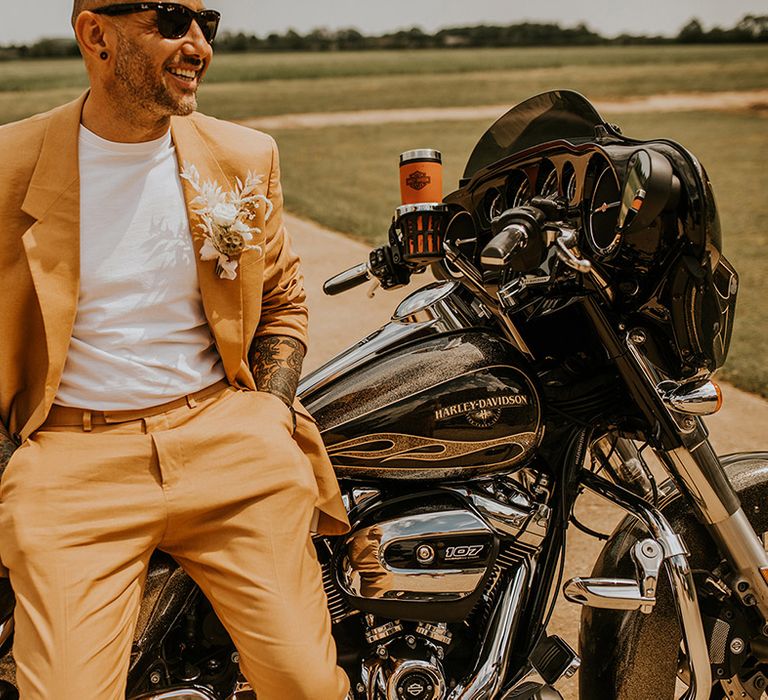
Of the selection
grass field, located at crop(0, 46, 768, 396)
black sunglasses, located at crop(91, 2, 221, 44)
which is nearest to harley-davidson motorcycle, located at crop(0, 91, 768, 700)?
black sunglasses, located at crop(91, 2, 221, 44)

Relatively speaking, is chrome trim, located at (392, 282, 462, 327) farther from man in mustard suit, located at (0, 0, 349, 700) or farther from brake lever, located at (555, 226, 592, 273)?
brake lever, located at (555, 226, 592, 273)

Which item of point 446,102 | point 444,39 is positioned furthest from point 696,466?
point 444,39

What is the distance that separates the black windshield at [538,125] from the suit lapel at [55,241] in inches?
39.6

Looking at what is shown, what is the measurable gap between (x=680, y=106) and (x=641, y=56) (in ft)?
78.2

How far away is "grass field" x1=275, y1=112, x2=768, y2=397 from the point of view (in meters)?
7.38

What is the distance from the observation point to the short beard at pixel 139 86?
6.94 ft

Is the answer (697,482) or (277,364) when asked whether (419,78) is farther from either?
(697,482)

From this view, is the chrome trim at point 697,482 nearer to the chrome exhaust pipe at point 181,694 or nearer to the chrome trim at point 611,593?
the chrome trim at point 611,593

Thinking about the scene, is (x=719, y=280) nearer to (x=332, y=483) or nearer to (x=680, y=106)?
(x=332, y=483)

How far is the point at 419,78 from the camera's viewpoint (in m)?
39.2

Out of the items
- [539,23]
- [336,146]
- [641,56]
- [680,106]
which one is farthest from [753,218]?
[539,23]

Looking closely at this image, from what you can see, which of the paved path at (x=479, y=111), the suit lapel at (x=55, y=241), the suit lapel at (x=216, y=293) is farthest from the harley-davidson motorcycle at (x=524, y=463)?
the paved path at (x=479, y=111)

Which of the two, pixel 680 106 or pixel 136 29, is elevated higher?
pixel 136 29

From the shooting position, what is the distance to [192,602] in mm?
2164
